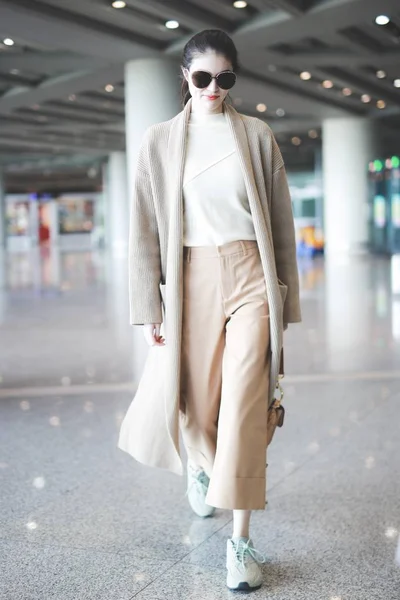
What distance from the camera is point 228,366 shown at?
9.37 feet

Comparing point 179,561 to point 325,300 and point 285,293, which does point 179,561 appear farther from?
point 325,300

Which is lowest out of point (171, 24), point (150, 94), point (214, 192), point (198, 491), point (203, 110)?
point (198, 491)

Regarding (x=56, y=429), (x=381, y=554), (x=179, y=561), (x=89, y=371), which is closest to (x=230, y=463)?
(x=179, y=561)

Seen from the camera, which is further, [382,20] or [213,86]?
[382,20]

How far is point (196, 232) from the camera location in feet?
9.64

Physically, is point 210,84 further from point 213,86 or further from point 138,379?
point 138,379

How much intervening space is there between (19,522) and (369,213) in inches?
1230

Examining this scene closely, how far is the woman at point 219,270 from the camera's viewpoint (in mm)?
2805

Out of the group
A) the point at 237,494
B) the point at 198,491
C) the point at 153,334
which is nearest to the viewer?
the point at 237,494

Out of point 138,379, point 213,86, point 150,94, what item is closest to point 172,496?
point 213,86

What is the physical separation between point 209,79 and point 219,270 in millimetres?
694

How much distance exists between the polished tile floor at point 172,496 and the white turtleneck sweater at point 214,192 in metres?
1.23

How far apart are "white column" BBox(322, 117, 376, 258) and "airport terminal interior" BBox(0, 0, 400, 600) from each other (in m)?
5.25

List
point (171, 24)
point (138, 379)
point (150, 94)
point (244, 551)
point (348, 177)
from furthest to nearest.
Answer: point (348, 177) < point (150, 94) < point (171, 24) < point (138, 379) < point (244, 551)
